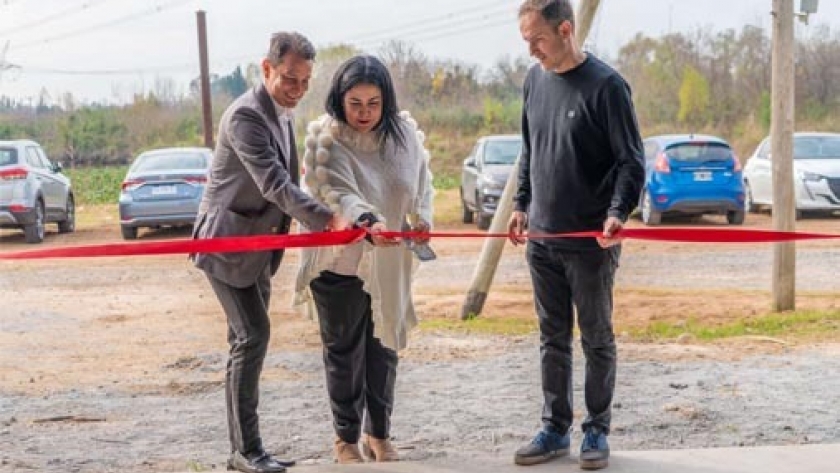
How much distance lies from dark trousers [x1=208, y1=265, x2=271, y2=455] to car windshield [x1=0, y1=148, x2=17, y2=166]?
1558 centimetres

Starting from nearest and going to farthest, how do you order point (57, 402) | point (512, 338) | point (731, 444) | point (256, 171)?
point (256, 171)
point (731, 444)
point (57, 402)
point (512, 338)

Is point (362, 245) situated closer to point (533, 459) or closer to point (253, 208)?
point (253, 208)

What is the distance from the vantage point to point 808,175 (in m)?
20.0

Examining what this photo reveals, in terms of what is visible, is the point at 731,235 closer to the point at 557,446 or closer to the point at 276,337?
the point at 557,446

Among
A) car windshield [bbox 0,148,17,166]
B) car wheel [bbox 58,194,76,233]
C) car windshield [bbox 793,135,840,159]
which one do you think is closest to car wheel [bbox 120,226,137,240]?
car wheel [bbox 58,194,76,233]

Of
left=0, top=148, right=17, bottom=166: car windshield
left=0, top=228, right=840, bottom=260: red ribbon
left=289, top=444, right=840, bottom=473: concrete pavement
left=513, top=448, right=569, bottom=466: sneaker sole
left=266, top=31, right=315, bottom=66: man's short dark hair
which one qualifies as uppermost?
left=266, top=31, right=315, bottom=66: man's short dark hair

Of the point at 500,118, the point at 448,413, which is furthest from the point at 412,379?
the point at 500,118

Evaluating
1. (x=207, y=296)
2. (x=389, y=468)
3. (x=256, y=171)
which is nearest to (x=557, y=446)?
(x=389, y=468)

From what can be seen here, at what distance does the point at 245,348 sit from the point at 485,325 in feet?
18.5

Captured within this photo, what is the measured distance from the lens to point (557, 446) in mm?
4941

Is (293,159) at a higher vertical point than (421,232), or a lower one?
higher

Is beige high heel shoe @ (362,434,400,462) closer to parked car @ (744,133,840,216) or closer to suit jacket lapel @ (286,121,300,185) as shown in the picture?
suit jacket lapel @ (286,121,300,185)

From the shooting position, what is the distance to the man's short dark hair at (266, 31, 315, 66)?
4.51 m

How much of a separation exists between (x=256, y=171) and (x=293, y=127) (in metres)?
0.46
